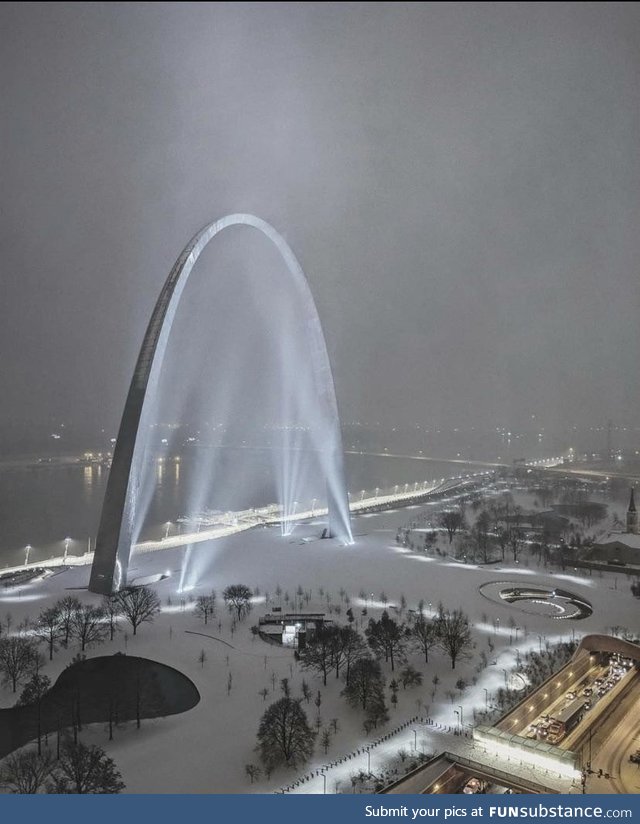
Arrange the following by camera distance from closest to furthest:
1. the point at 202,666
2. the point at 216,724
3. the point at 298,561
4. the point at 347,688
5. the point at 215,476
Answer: the point at 216,724
the point at 347,688
the point at 202,666
the point at 298,561
the point at 215,476

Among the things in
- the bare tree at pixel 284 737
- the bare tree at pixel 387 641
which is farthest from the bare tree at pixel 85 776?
the bare tree at pixel 387 641

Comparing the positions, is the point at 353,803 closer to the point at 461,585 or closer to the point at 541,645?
the point at 541,645

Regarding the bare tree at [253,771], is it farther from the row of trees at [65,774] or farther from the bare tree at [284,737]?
the row of trees at [65,774]

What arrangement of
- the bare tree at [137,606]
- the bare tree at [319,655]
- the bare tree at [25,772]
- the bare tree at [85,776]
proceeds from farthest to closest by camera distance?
the bare tree at [137,606]
the bare tree at [319,655]
the bare tree at [25,772]
the bare tree at [85,776]

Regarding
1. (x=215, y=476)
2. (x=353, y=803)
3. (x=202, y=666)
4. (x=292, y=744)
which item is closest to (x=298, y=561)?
(x=202, y=666)

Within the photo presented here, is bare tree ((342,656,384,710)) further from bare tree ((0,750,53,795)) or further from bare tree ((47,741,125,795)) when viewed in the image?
bare tree ((0,750,53,795))

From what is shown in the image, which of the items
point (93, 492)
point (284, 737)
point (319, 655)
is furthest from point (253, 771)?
point (93, 492)
